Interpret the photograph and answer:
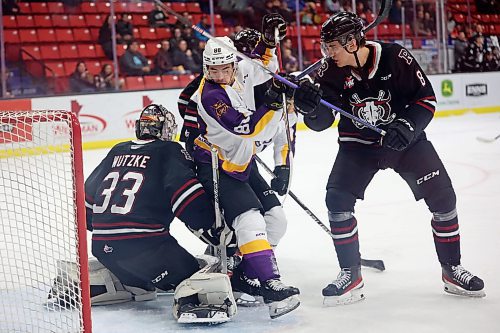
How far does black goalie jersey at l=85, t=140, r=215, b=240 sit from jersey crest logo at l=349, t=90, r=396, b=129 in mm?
590

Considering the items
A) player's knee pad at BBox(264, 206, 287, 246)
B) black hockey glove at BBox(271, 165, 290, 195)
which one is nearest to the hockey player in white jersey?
player's knee pad at BBox(264, 206, 287, 246)

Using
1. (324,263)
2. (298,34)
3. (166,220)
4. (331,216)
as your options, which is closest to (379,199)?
(324,263)

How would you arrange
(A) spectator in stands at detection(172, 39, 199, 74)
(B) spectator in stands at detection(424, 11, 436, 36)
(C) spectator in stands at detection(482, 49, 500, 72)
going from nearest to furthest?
(A) spectator in stands at detection(172, 39, 199, 74) < (B) spectator in stands at detection(424, 11, 436, 36) < (C) spectator in stands at detection(482, 49, 500, 72)

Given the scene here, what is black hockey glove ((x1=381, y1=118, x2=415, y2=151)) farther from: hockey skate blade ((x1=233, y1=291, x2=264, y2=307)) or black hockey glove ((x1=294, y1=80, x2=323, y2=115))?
hockey skate blade ((x1=233, y1=291, x2=264, y2=307))

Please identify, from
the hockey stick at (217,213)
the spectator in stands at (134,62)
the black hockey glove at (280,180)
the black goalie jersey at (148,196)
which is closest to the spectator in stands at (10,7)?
the spectator in stands at (134,62)

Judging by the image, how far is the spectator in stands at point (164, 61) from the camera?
8.04m

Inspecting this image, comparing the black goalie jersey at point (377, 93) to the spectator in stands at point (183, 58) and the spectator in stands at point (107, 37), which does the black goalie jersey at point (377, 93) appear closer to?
the spectator in stands at point (107, 37)

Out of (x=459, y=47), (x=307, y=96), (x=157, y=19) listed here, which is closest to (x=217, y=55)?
(x=307, y=96)

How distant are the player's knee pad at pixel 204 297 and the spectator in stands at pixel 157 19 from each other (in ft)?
20.4

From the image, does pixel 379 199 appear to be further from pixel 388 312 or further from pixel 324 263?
pixel 388 312

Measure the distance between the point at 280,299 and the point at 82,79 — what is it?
554 centimetres

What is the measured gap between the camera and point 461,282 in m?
2.54

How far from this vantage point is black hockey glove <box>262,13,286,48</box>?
9.75ft

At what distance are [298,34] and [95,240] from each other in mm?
6691
